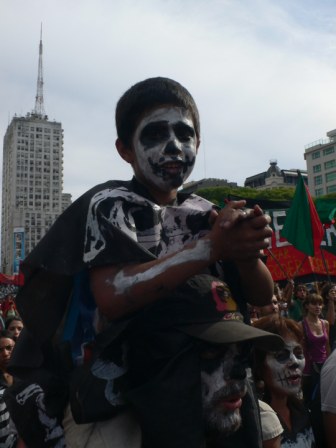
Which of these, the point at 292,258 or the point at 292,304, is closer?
the point at 292,304

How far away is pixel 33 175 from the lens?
126062 millimetres

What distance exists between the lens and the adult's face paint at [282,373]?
3.31m

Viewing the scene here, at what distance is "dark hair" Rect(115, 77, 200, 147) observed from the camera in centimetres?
204

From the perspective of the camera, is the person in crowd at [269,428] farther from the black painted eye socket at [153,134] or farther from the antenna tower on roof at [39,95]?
the antenna tower on roof at [39,95]

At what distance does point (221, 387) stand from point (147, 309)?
0.35 m

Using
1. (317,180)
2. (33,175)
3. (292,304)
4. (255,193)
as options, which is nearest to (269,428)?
(292,304)

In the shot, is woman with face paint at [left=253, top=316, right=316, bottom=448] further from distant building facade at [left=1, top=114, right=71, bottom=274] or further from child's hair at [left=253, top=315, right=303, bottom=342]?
distant building facade at [left=1, top=114, right=71, bottom=274]

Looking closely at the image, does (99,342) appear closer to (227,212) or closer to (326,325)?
(227,212)

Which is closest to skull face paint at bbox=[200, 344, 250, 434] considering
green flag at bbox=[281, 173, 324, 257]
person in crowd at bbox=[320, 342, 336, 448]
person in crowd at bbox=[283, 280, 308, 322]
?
person in crowd at bbox=[320, 342, 336, 448]

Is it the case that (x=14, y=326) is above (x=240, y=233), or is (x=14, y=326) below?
below

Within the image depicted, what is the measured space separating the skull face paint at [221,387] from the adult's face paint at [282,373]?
159cm

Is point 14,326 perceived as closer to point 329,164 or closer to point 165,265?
point 165,265

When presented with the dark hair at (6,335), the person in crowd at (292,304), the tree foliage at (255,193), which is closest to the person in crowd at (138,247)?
the dark hair at (6,335)

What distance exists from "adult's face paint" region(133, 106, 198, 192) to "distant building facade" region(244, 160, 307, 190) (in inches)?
3911
